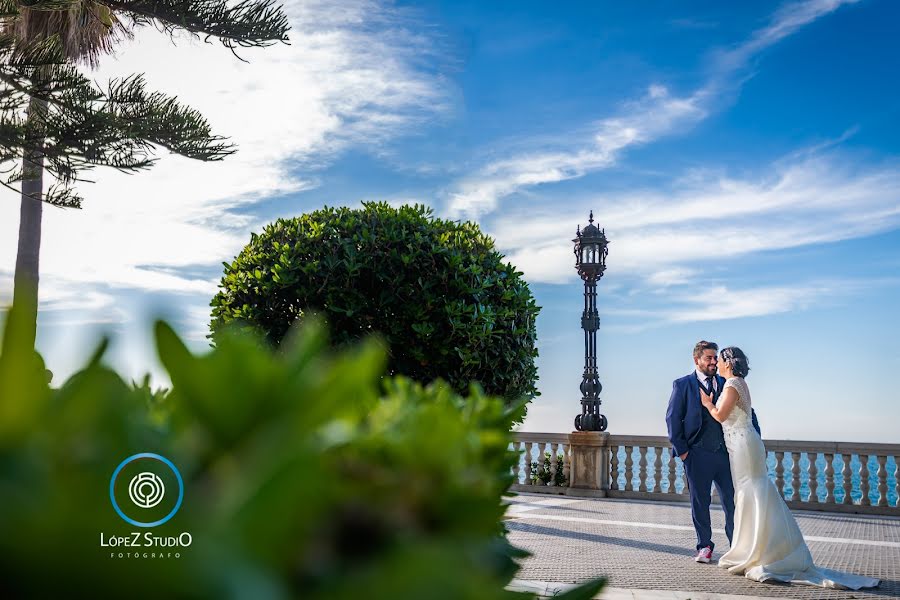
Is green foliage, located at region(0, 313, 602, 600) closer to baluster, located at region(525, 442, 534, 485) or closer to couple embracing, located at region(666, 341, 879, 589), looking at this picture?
couple embracing, located at region(666, 341, 879, 589)

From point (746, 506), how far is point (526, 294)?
360cm

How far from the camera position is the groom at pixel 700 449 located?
27.2 feet

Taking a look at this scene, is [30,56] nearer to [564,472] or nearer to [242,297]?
[242,297]

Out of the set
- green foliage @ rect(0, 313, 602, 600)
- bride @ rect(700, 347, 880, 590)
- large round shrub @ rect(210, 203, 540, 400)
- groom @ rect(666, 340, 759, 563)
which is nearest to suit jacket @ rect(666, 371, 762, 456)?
groom @ rect(666, 340, 759, 563)

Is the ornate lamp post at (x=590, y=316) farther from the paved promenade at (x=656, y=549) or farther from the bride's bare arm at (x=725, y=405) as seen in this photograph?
the bride's bare arm at (x=725, y=405)

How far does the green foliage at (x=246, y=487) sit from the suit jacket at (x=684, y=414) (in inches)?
327

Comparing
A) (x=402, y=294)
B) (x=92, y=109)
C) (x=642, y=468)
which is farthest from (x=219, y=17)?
(x=642, y=468)

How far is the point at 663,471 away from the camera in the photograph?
1523 centimetres

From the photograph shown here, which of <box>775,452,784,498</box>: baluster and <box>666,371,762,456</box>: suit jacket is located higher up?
<box>666,371,762,456</box>: suit jacket

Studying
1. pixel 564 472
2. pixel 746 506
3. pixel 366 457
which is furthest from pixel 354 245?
pixel 564 472

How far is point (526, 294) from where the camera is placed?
672 centimetres

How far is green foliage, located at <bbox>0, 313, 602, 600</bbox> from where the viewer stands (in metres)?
0.27

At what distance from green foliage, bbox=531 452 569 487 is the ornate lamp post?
51.0 inches

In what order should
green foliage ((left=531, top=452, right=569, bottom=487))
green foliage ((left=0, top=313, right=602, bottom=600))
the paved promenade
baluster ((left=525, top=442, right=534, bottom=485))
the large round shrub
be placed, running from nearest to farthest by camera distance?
green foliage ((left=0, top=313, right=602, bottom=600)) < the large round shrub < the paved promenade < green foliage ((left=531, top=452, right=569, bottom=487)) < baluster ((left=525, top=442, right=534, bottom=485))
